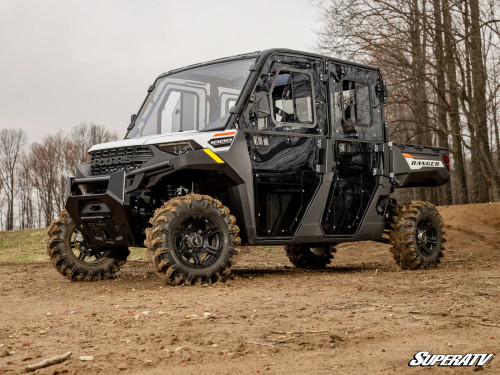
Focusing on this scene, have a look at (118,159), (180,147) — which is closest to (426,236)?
(180,147)

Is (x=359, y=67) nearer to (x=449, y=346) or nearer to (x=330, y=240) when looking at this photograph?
(x=330, y=240)

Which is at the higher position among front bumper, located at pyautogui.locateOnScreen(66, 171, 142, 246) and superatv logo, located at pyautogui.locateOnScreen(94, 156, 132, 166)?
superatv logo, located at pyautogui.locateOnScreen(94, 156, 132, 166)

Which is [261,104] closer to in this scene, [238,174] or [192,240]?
[238,174]

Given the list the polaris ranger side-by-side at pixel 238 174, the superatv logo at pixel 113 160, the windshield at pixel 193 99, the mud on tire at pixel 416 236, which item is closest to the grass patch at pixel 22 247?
the windshield at pixel 193 99

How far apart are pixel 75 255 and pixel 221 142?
278 centimetres

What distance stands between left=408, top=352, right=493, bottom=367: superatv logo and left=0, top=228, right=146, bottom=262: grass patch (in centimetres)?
1152

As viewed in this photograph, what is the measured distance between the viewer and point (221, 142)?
8680 millimetres

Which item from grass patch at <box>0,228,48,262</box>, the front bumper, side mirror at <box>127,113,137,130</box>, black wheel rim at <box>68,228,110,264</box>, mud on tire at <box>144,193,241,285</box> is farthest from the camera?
grass patch at <box>0,228,48,262</box>

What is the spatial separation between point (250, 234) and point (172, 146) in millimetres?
1538

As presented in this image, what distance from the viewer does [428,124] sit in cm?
2438

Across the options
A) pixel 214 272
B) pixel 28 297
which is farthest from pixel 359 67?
pixel 28 297

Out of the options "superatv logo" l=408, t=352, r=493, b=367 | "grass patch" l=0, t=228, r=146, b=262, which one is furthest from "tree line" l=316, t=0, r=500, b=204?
"superatv logo" l=408, t=352, r=493, b=367

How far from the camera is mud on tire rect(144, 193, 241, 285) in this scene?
824 centimetres

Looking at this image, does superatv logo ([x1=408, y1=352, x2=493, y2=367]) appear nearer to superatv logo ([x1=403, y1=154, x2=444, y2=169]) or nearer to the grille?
the grille
